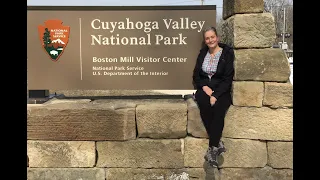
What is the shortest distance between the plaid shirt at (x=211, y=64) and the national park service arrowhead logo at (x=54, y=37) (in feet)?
5.69

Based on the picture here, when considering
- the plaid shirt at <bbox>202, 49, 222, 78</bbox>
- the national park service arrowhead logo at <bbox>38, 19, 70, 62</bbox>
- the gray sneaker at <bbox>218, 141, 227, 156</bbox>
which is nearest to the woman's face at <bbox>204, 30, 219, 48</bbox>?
the plaid shirt at <bbox>202, 49, 222, 78</bbox>

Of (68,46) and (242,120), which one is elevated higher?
(68,46)

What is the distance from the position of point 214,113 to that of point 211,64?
56cm

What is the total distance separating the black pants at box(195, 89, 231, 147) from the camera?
3807 millimetres

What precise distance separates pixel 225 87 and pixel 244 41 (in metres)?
0.57

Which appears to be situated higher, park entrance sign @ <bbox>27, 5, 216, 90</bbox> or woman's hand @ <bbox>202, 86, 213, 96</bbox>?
park entrance sign @ <bbox>27, 5, 216, 90</bbox>

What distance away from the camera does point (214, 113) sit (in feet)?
12.5

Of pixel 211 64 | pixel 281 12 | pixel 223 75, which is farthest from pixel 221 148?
pixel 281 12

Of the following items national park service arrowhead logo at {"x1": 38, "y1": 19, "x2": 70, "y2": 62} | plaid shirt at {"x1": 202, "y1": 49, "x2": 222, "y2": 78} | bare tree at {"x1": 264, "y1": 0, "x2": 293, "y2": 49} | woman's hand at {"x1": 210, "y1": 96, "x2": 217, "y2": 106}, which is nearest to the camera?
woman's hand at {"x1": 210, "y1": 96, "x2": 217, "y2": 106}

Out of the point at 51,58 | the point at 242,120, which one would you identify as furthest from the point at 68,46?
the point at 242,120

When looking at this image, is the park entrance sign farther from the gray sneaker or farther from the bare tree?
the bare tree

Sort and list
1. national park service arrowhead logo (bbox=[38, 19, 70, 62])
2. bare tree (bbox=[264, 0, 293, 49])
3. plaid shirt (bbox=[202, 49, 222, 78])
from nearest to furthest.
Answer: plaid shirt (bbox=[202, 49, 222, 78]) < national park service arrowhead logo (bbox=[38, 19, 70, 62]) < bare tree (bbox=[264, 0, 293, 49])

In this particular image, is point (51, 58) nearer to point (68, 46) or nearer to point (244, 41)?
point (68, 46)

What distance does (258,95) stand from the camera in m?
3.84
